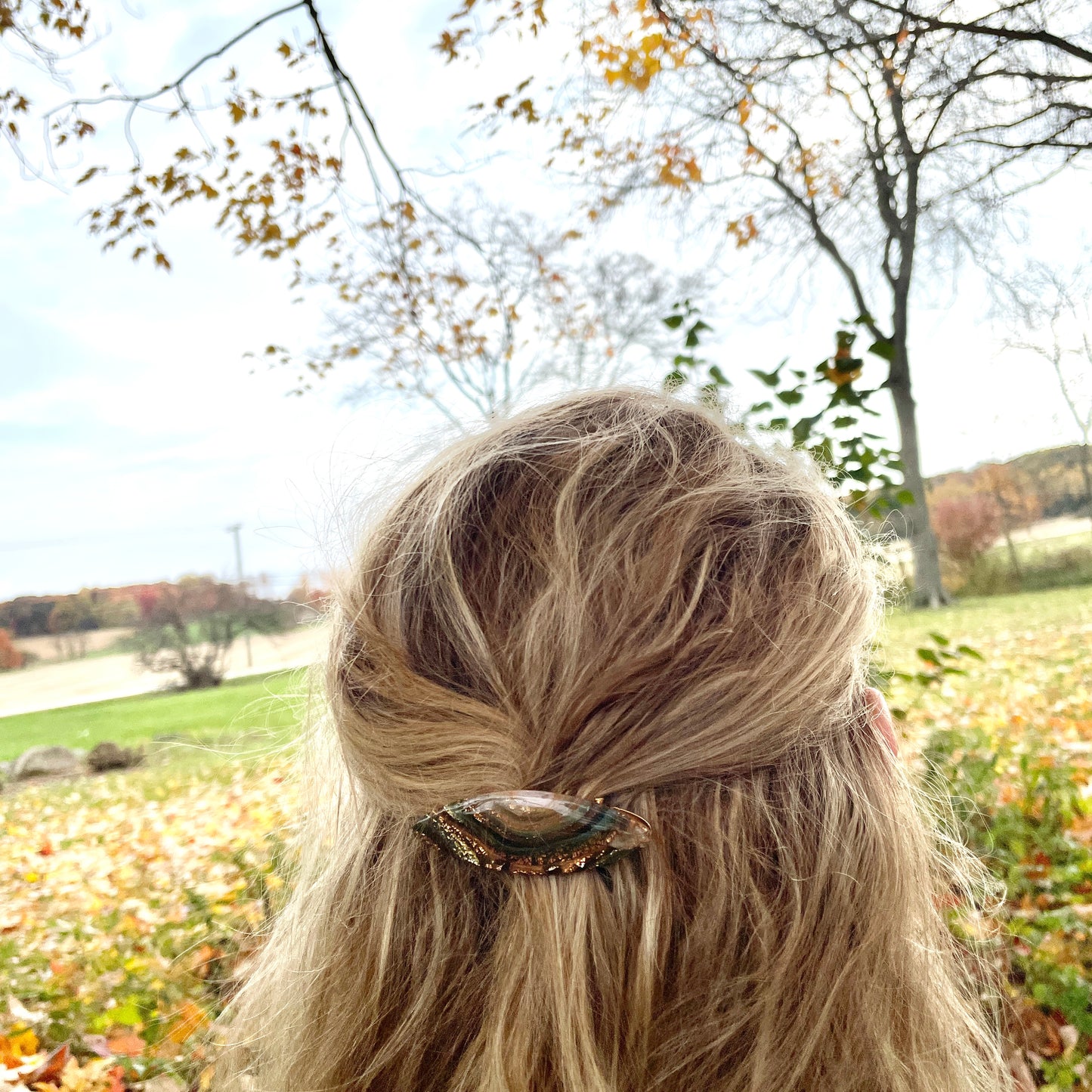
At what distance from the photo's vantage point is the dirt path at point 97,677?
10.3 feet

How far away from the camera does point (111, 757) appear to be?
3328 millimetres

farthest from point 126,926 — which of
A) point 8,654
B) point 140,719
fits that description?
point 140,719

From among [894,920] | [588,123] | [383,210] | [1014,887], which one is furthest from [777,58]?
[894,920]

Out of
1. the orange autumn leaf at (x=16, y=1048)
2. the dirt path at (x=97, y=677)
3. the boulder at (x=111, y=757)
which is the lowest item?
the orange autumn leaf at (x=16, y=1048)

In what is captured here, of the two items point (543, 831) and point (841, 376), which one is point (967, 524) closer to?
point (841, 376)

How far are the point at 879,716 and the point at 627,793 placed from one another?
0.68ft

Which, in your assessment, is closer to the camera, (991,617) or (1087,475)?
(1087,475)

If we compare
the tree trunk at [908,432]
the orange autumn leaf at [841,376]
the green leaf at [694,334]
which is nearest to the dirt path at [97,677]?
the green leaf at [694,334]

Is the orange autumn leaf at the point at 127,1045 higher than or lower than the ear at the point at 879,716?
lower

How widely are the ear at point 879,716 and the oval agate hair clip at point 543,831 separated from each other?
20cm

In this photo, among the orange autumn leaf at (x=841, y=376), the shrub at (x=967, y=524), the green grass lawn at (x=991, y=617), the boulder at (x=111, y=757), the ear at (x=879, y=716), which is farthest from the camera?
the boulder at (x=111, y=757)

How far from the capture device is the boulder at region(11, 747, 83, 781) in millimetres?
3158

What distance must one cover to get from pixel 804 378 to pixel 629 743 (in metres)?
1.25

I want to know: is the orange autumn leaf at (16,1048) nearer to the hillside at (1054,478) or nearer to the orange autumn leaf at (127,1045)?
the orange autumn leaf at (127,1045)
